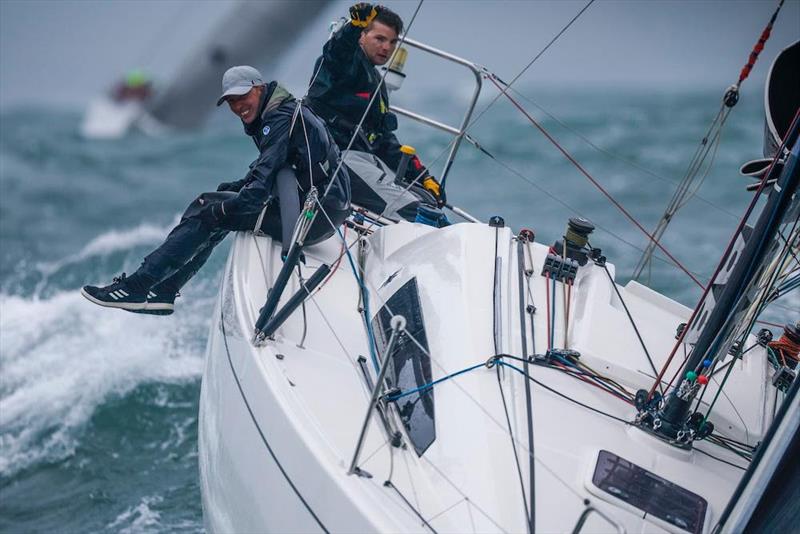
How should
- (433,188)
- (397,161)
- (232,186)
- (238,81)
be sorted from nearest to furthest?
(238,81) < (232,186) < (433,188) < (397,161)

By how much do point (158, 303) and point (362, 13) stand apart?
1.47m

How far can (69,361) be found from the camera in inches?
223

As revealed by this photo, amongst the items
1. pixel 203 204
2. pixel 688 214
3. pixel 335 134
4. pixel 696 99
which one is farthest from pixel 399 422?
pixel 696 99

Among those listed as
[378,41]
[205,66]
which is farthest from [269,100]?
[205,66]

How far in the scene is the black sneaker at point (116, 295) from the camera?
376cm

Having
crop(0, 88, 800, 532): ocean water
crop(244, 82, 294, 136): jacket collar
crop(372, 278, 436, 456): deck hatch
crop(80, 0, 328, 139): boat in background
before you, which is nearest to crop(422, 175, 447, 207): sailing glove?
crop(0, 88, 800, 532): ocean water

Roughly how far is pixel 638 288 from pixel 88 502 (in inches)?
107

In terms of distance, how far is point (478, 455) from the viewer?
2602 millimetres

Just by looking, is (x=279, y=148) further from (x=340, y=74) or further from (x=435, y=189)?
(x=435, y=189)

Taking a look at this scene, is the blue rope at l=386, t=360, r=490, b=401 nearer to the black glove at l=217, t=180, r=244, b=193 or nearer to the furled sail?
the black glove at l=217, t=180, r=244, b=193

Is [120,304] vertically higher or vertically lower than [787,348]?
lower

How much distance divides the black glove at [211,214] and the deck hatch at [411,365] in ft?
2.62

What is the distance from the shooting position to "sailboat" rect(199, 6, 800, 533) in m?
2.47

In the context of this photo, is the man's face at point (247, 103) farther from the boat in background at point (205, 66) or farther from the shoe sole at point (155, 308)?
the boat in background at point (205, 66)
